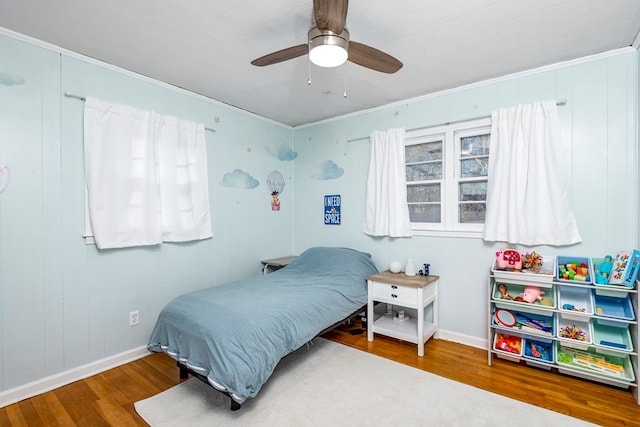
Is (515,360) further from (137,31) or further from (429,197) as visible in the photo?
(137,31)

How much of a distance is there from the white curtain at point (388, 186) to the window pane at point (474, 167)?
24.0 inches

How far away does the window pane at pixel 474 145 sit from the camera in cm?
307

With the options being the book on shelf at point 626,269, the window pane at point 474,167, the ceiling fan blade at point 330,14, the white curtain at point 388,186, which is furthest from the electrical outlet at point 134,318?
the book on shelf at point 626,269

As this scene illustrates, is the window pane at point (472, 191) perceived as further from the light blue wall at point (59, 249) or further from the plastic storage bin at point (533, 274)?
the light blue wall at point (59, 249)

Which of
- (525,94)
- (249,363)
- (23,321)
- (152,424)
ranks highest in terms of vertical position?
(525,94)

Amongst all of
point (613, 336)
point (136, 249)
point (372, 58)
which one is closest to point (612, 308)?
point (613, 336)

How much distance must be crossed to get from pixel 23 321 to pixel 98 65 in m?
2.08

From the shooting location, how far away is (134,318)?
9.31 feet

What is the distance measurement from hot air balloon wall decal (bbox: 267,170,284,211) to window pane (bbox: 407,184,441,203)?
1794mm

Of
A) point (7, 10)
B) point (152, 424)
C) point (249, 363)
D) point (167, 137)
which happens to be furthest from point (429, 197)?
A: point (7, 10)

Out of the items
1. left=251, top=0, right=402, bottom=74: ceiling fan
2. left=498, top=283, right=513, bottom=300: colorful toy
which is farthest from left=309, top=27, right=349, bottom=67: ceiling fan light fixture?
left=498, top=283, right=513, bottom=300: colorful toy

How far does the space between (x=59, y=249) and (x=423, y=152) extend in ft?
11.4

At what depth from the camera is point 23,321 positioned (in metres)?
2.25

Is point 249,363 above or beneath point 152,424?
above
